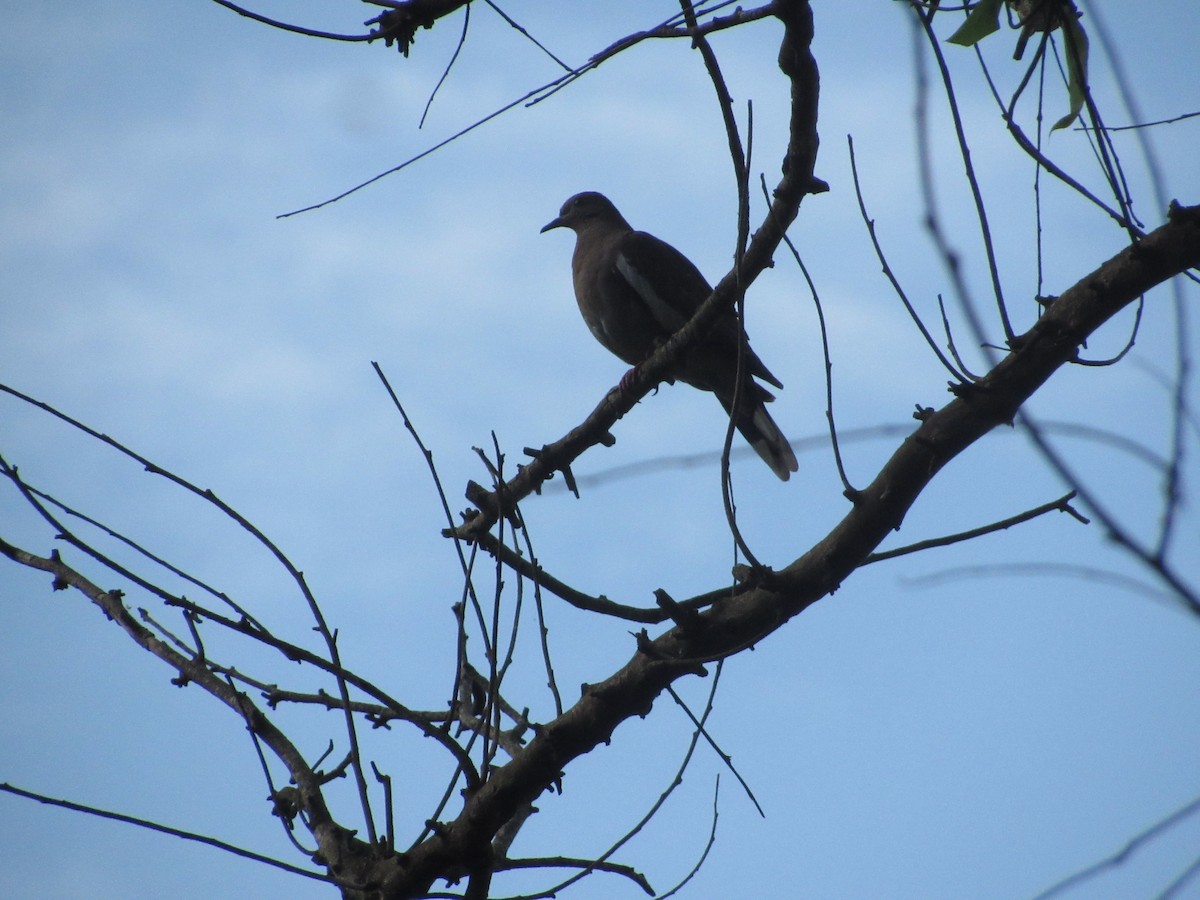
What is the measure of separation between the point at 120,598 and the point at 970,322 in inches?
89.0

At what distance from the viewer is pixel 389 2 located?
241 cm

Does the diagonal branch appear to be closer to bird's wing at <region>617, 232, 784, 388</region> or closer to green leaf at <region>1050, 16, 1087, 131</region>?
green leaf at <region>1050, 16, 1087, 131</region>

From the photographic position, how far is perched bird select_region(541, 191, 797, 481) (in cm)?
541

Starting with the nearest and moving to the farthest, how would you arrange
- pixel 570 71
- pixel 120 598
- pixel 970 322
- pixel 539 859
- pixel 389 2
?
pixel 970 322 → pixel 570 71 → pixel 539 859 → pixel 389 2 → pixel 120 598

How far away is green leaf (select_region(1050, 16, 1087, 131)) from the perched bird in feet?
9.94

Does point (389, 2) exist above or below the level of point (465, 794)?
above

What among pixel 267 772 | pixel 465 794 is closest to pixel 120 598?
pixel 267 772

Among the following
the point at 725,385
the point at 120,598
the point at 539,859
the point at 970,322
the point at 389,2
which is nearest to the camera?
the point at 970,322

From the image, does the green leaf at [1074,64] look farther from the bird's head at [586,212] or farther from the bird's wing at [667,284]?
the bird's head at [586,212]

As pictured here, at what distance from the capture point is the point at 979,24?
2.24 metres

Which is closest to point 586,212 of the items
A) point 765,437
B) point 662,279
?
point 662,279

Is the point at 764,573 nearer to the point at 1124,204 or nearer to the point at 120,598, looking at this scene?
the point at 1124,204

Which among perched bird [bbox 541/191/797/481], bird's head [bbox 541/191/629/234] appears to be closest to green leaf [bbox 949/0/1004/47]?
perched bird [bbox 541/191/797/481]

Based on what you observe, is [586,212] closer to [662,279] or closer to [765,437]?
[662,279]
